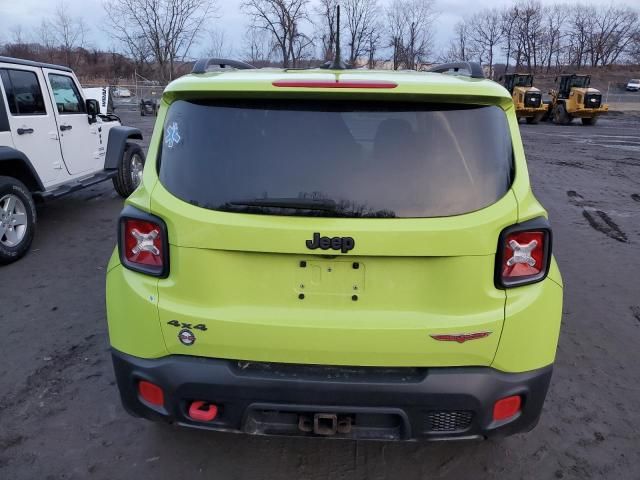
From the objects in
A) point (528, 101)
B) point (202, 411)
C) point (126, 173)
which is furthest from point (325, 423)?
point (528, 101)

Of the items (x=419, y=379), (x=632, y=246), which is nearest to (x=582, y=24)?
(x=632, y=246)

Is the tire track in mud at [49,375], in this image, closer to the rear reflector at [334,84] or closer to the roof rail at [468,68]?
the rear reflector at [334,84]

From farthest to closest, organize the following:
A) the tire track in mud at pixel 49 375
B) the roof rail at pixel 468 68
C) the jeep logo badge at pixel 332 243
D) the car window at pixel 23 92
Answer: the car window at pixel 23 92
the tire track in mud at pixel 49 375
the roof rail at pixel 468 68
the jeep logo badge at pixel 332 243

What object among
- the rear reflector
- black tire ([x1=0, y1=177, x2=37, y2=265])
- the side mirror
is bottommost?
black tire ([x1=0, y1=177, x2=37, y2=265])

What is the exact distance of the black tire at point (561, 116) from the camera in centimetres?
3017

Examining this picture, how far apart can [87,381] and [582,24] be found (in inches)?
3950

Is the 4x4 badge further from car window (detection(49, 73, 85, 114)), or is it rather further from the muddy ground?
car window (detection(49, 73, 85, 114))

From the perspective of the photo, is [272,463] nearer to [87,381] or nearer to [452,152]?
[87,381]

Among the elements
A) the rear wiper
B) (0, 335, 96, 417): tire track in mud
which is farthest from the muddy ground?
the rear wiper

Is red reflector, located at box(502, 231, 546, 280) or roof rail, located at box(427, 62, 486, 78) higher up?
roof rail, located at box(427, 62, 486, 78)

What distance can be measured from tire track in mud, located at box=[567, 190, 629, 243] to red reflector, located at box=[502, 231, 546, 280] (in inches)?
213

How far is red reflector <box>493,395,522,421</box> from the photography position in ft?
7.27

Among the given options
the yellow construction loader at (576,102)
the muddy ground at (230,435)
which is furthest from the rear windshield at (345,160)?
the yellow construction loader at (576,102)

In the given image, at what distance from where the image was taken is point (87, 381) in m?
3.44
